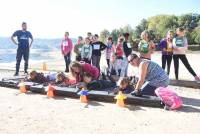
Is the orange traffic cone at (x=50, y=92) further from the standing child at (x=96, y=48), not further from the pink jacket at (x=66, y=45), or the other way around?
the pink jacket at (x=66, y=45)

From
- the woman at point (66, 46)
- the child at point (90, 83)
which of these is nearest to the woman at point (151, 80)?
the child at point (90, 83)

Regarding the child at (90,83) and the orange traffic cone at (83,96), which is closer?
the orange traffic cone at (83,96)

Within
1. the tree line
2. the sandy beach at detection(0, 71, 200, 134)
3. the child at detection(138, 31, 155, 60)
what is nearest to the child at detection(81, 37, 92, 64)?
the child at detection(138, 31, 155, 60)

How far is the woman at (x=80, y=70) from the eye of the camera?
9466 millimetres

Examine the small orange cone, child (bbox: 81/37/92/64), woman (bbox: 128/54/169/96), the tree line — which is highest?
the tree line

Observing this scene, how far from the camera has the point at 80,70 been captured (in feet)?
31.8

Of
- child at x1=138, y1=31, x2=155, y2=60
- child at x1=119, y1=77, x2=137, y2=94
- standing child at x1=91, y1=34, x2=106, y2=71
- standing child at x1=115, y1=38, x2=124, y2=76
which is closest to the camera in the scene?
child at x1=119, y1=77, x2=137, y2=94

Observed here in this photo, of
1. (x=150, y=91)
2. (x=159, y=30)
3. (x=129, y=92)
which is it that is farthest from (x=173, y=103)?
(x=159, y=30)

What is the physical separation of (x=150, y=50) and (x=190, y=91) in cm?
160

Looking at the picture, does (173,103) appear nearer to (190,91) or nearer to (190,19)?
(190,91)

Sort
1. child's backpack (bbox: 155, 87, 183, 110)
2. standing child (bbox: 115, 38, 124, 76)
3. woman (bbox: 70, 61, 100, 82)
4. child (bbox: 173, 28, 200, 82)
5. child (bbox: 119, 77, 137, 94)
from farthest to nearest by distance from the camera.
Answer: standing child (bbox: 115, 38, 124, 76)
child (bbox: 173, 28, 200, 82)
woman (bbox: 70, 61, 100, 82)
child (bbox: 119, 77, 137, 94)
child's backpack (bbox: 155, 87, 183, 110)

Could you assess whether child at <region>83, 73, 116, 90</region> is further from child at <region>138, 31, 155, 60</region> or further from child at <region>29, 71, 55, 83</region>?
child at <region>29, 71, 55, 83</region>

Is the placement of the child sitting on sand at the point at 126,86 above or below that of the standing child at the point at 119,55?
below

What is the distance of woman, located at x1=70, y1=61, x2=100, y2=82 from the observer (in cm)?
947
